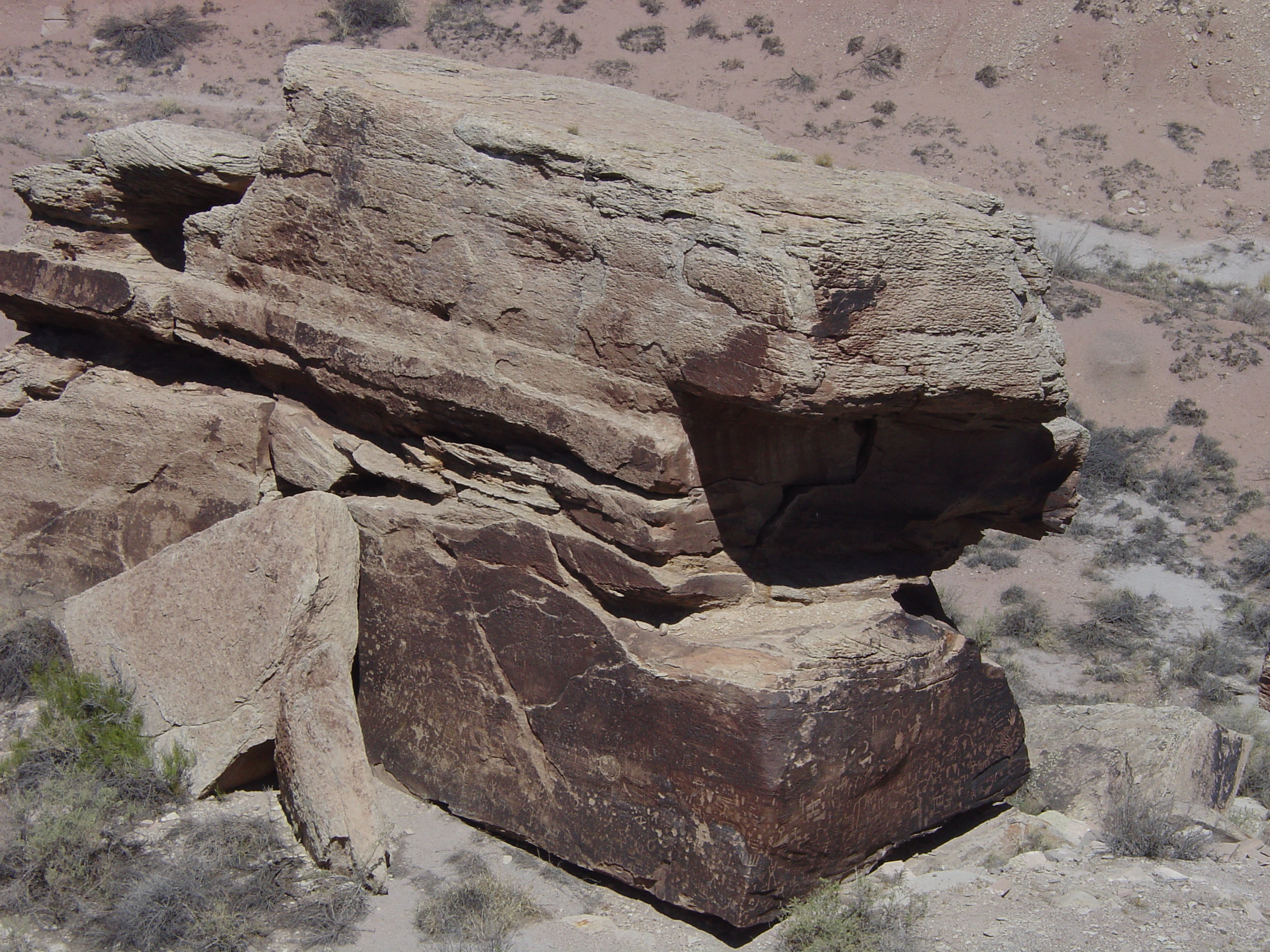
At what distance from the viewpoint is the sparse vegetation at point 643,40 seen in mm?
28406

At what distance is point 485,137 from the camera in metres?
4.50

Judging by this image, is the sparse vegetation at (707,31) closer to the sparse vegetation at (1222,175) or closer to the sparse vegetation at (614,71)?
the sparse vegetation at (614,71)

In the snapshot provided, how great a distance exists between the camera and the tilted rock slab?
4.51m

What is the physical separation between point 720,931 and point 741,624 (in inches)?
46.3

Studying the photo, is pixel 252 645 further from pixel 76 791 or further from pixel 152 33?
pixel 152 33

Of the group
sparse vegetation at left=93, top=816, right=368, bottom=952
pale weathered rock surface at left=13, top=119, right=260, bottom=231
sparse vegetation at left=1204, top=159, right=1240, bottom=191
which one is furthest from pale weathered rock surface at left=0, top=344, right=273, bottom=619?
sparse vegetation at left=1204, top=159, right=1240, bottom=191

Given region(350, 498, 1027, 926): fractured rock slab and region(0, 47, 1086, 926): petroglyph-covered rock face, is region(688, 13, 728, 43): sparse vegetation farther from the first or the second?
region(350, 498, 1027, 926): fractured rock slab

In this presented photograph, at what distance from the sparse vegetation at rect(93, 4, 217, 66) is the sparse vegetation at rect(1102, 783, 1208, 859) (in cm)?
2667

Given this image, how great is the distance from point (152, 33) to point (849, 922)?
2798 centimetres

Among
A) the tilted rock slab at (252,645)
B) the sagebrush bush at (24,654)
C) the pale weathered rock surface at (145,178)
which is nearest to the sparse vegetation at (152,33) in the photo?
the pale weathered rock surface at (145,178)

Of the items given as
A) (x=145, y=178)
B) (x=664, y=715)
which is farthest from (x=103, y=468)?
(x=664, y=715)

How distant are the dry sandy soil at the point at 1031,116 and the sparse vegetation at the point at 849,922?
3390 mm

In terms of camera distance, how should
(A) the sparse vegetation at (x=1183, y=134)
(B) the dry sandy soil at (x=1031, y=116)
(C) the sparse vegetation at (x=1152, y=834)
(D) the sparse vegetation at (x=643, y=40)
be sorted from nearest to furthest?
1. (C) the sparse vegetation at (x=1152, y=834)
2. (B) the dry sandy soil at (x=1031, y=116)
3. (A) the sparse vegetation at (x=1183, y=134)
4. (D) the sparse vegetation at (x=643, y=40)

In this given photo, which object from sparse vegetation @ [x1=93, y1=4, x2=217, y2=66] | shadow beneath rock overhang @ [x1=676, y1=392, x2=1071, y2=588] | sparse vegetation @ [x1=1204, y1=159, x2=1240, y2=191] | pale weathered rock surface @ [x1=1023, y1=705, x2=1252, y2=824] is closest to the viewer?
shadow beneath rock overhang @ [x1=676, y1=392, x2=1071, y2=588]
